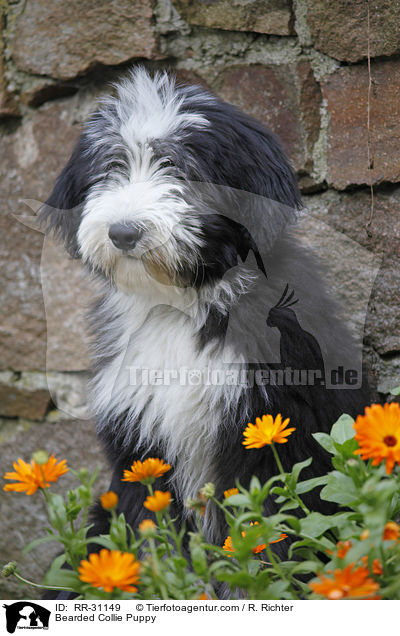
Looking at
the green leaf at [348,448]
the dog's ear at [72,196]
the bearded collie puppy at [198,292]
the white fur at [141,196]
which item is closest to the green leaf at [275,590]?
the green leaf at [348,448]

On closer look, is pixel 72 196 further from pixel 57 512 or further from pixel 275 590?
pixel 275 590

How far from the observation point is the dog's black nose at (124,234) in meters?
1.36

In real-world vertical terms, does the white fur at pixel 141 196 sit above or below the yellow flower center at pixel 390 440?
above

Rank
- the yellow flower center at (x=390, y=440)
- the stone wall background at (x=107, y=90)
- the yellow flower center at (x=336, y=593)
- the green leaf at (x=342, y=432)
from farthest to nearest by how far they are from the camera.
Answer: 1. the stone wall background at (x=107, y=90)
2. the green leaf at (x=342, y=432)
3. the yellow flower center at (x=390, y=440)
4. the yellow flower center at (x=336, y=593)

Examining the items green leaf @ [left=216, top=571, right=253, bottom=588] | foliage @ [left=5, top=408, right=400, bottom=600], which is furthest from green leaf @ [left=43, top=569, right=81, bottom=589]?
green leaf @ [left=216, top=571, right=253, bottom=588]

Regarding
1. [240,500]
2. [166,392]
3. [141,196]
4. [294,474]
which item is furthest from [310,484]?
[141,196]

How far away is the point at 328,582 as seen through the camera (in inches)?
30.1

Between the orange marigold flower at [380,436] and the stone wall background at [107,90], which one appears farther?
the stone wall background at [107,90]

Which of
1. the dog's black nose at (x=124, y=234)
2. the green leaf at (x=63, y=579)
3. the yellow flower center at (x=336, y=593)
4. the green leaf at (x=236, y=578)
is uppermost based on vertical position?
the dog's black nose at (x=124, y=234)

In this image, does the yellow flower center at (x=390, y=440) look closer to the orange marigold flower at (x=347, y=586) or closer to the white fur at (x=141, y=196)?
the orange marigold flower at (x=347, y=586)
